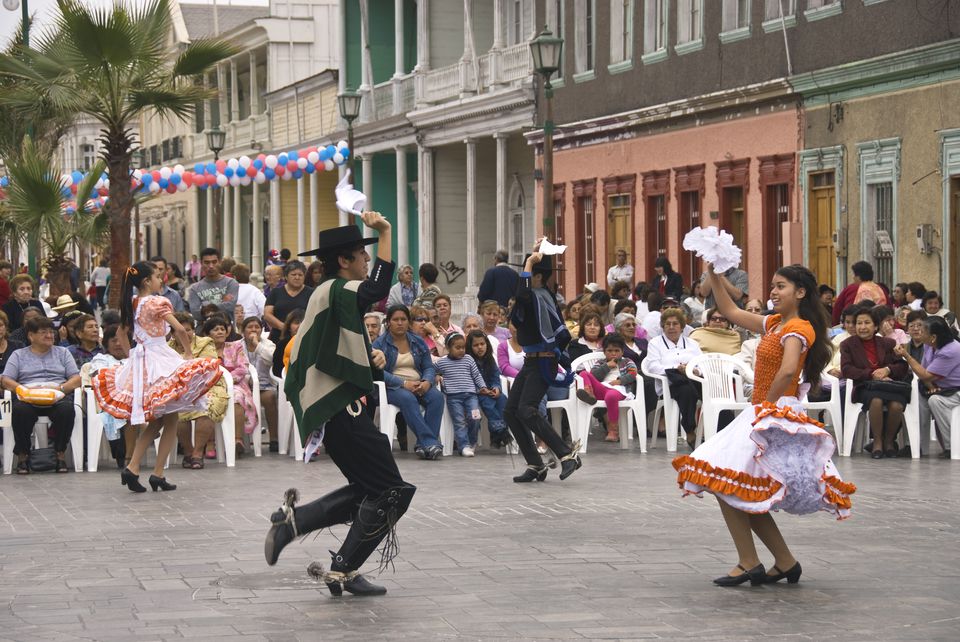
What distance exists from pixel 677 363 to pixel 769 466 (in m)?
7.94

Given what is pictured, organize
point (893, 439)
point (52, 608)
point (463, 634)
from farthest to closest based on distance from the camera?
point (893, 439) → point (52, 608) → point (463, 634)

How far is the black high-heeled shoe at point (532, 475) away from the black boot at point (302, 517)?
4806 mm

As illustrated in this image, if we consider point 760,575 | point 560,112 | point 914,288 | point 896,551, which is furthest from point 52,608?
point 560,112

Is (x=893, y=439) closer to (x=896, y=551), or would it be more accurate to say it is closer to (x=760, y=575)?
(x=896, y=551)

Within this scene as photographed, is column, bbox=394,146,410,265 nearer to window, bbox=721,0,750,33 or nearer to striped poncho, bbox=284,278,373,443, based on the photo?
window, bbox=721,0,750,33

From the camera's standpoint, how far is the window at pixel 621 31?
31.5 meters

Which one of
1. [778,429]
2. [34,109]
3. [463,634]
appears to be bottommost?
[463,634]

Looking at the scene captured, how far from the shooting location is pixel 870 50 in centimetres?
2339

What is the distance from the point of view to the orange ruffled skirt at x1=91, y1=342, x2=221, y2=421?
43.0 ft

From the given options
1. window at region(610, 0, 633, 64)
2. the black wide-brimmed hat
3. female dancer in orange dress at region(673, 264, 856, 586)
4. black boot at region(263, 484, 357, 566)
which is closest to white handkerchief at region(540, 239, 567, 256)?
female dancer in orange dress at region(673, 264, 856, 586)

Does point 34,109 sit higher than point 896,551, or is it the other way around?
point 34,109

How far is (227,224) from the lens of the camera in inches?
2482

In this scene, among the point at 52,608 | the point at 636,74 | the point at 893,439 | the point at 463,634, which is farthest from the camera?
the point at 636,74

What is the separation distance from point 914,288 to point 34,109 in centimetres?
1244
